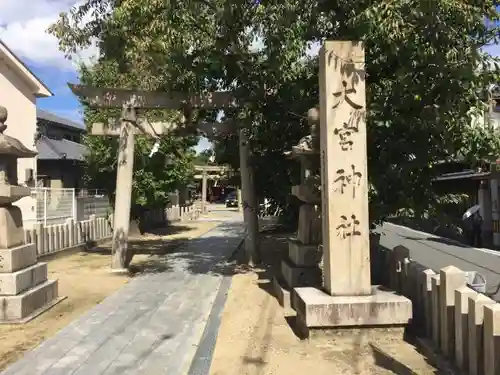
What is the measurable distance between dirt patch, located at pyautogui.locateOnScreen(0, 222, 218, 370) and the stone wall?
15.0 feet

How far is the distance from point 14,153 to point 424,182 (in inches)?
248

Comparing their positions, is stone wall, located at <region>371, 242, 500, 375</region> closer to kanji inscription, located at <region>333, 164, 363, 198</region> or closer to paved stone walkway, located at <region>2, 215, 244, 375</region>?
kanji inscription, located at <region>333, 164, 363, 198</region>

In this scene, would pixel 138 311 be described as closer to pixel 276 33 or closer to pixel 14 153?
pixel 14 153

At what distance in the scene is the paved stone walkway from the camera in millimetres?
5457

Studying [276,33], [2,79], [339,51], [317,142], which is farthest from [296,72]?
[2,79]

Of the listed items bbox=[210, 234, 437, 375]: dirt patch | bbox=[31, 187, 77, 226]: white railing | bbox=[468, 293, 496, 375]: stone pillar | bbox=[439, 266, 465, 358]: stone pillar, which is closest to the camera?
bbox=[468, 293, 496, 375]: stone pillar

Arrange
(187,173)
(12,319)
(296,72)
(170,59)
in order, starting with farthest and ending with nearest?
1. (187,173)
2. (170,59)
3. (296,72)
4. (12,319)

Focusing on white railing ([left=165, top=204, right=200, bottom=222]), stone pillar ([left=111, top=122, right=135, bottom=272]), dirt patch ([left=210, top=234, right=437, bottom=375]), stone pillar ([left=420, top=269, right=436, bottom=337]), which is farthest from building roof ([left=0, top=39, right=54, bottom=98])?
stone pillar ([left=420, top=269, right=436, bottom=337])

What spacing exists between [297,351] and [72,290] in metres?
5.83

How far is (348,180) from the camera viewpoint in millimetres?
6391

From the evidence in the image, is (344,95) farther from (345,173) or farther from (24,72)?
(24,72)

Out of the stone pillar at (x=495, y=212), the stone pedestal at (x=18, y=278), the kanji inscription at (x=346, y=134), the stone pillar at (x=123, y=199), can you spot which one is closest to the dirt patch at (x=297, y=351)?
the kanji inscription at (x=346, y=134)

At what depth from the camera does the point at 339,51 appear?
647 centimetres

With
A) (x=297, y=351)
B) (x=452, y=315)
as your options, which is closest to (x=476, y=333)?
(x=452, y=315)
